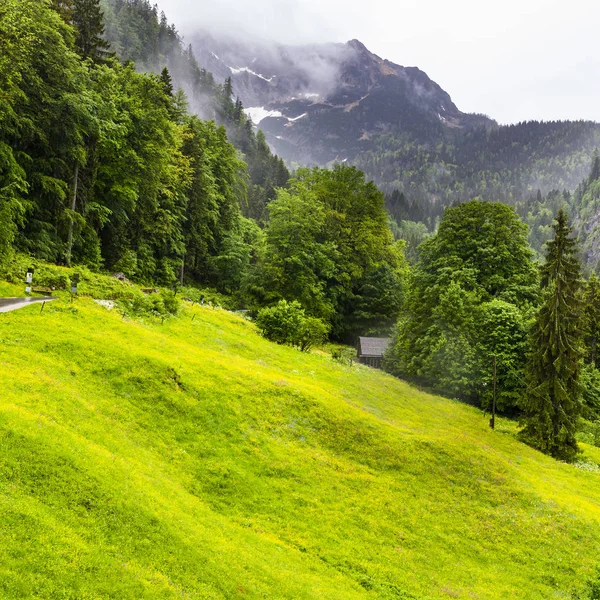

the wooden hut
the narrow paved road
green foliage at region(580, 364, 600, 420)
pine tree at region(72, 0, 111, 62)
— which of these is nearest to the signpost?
the narrow paved road

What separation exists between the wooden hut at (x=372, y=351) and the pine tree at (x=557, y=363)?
1184 inches

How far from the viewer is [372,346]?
6906cm

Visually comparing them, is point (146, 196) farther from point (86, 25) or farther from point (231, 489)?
point (231, 489)

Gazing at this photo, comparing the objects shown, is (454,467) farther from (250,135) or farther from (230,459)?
(250,135)

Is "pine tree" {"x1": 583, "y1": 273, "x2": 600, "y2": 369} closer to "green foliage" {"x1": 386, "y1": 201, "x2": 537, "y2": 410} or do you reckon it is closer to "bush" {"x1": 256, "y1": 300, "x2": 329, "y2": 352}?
"green foliage" {"x1": 386, "y1": 201, "x2": 537, "y2": 410}

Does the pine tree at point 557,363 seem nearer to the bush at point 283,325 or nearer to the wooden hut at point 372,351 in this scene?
the bush at point 283,325

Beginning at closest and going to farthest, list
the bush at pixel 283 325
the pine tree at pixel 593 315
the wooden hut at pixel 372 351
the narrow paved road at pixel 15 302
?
the narrow paved road at pixel 15 302, the bush at pixel 283 325, the wooden hut at pixel 372 351, the pine tree at pixel 593 315

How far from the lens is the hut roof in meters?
68.1

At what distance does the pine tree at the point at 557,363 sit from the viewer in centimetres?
3706

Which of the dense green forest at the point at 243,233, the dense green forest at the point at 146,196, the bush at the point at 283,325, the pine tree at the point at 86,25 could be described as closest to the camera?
the dense green forest at the point at 146,196

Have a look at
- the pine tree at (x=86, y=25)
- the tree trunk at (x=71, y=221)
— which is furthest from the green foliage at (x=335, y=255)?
the pine tree at (x=86, y=25)

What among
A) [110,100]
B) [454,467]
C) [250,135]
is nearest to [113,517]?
[454,467]

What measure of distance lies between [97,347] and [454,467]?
2037 centimetres

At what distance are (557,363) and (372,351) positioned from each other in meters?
33.1
